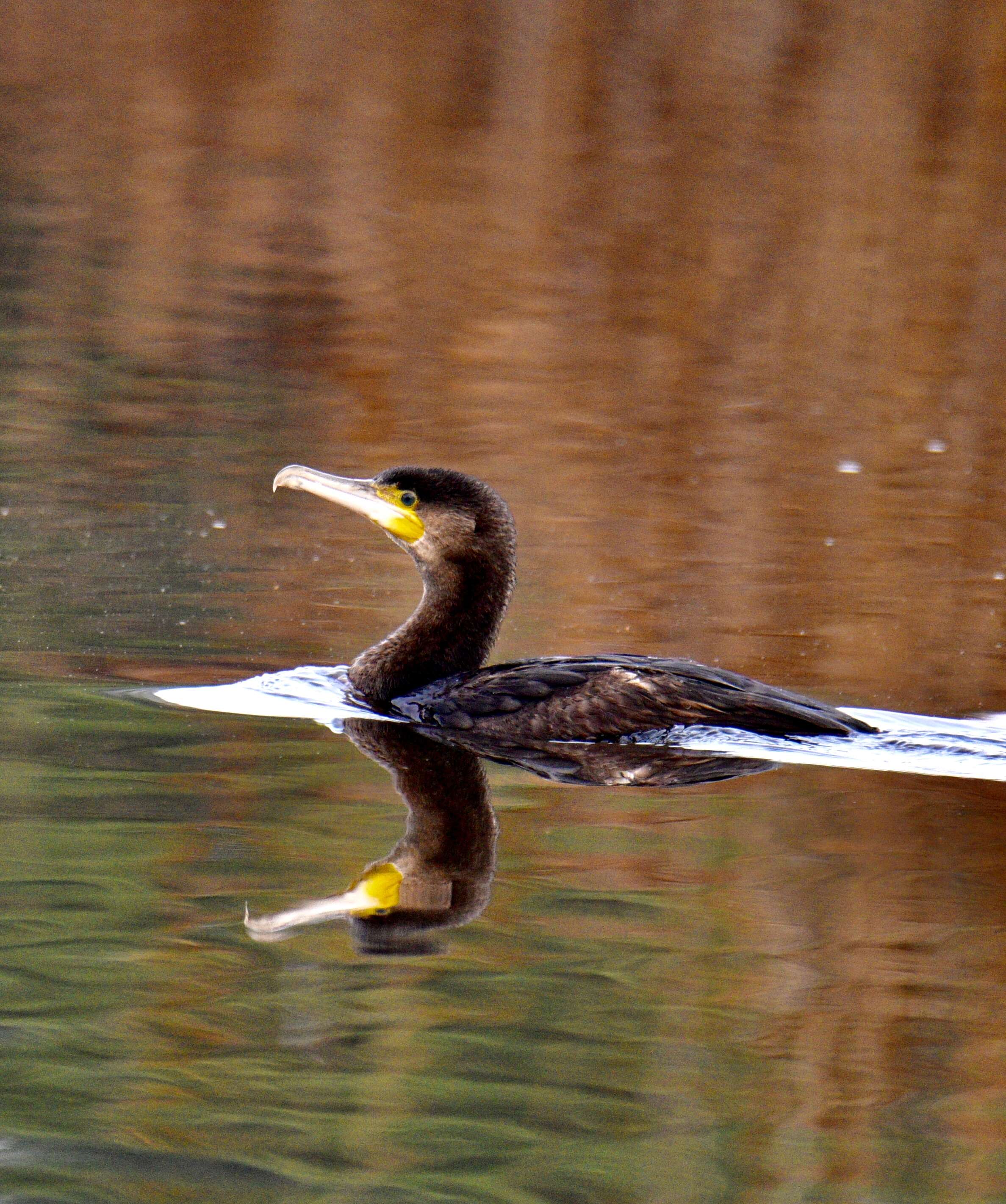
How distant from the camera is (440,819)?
4.57 m

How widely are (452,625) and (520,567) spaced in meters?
1.80

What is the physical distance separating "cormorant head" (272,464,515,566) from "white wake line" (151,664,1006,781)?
0.49 meters

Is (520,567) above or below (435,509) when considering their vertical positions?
below

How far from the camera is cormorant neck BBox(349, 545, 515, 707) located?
597 centimetres

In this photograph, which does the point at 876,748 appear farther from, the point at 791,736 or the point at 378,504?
the point at 378,504

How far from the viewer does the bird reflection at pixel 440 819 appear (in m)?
3.78

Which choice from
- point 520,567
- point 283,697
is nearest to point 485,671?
point 283,697

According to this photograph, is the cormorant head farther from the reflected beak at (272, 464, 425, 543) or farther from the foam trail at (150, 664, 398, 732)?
the foam trail at (150, 664, 398, 732)

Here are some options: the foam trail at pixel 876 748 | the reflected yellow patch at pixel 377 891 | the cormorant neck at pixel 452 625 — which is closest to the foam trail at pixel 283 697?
the cormorant neck at pixel 452 625

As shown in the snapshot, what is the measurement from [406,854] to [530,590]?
3227mm

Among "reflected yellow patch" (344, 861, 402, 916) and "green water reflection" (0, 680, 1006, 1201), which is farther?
"reflected yellow patch" (344, 861, 402, 916)

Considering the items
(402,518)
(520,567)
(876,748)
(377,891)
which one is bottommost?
(520,567)

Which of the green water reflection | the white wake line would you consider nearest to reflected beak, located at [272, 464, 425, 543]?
the white wake line

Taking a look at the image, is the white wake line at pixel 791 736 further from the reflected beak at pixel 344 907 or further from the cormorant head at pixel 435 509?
the reflected beak at pixel 344 907
